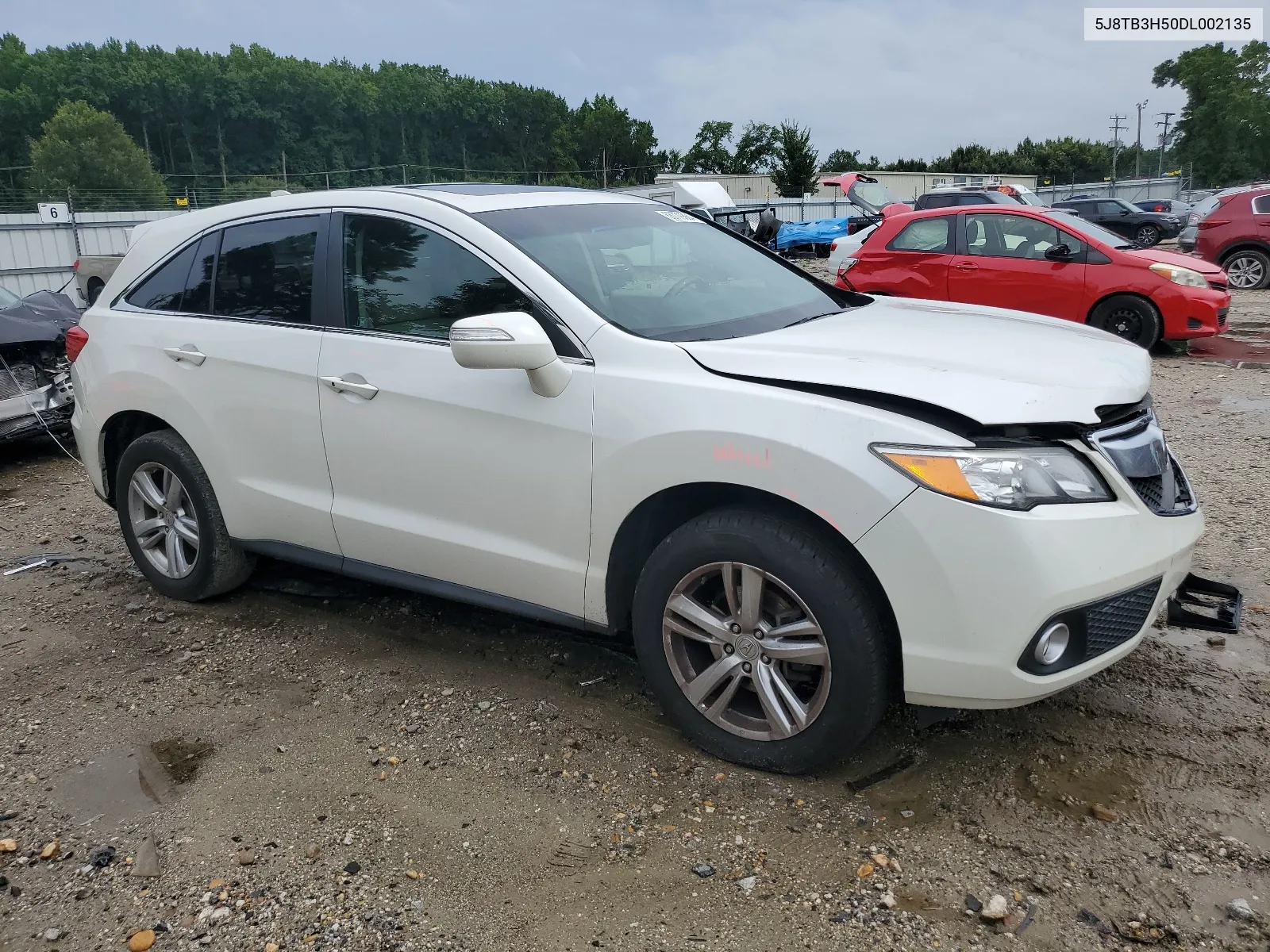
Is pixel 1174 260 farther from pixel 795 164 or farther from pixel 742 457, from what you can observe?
pixel 795 164

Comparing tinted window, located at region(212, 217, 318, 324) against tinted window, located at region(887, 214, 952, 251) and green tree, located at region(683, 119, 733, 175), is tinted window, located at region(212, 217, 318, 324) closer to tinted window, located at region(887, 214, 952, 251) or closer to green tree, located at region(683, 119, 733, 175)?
tinted window, located at region(887, 214, 952, 251)

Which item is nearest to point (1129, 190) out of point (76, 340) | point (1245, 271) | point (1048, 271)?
point (1245, 271)

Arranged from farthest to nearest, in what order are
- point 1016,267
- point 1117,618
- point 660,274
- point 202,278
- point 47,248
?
point 47,248 → point 1016,267 → point 202,278 → point 660,274 → point 1117,618

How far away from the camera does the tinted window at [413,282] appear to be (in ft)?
11.4

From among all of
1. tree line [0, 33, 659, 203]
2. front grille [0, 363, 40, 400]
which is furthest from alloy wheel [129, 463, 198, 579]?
tree line [0, 33, 659, 203]

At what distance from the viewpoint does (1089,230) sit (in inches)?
417

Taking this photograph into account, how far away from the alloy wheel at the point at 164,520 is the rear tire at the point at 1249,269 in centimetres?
1562

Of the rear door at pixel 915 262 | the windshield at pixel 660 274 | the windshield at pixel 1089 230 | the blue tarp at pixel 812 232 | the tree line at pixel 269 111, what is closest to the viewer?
the windshield at pixel 660 274

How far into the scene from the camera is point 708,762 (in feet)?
10.4

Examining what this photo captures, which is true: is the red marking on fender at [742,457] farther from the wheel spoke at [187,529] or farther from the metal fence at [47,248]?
the metal fence at [47,248]

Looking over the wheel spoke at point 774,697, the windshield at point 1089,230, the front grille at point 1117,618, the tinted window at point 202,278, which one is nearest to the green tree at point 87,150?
the windshield at point 1089,230

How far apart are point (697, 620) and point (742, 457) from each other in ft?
1.74

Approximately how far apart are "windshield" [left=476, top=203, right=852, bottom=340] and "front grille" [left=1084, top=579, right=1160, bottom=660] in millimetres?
1377

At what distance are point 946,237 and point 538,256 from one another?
27.4 feet
